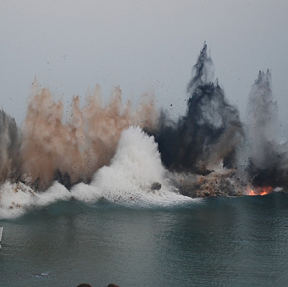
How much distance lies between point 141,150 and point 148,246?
27.1 meters

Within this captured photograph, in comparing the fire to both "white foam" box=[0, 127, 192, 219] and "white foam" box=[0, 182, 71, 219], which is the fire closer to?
"white foam" box=[0, 127, 192, 219]

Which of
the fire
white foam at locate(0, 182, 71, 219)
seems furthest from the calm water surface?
the fire

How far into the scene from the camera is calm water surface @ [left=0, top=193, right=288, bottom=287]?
152 feet

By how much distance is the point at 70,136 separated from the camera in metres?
77.6

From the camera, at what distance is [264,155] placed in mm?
84500

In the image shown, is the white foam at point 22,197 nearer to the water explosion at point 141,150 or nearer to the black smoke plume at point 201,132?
the water explosion at point 141,150

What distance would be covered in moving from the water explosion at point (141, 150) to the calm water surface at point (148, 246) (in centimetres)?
553

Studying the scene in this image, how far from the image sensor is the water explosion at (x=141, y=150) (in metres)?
72.7

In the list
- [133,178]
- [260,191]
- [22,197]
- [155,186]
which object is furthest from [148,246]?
[260,191]

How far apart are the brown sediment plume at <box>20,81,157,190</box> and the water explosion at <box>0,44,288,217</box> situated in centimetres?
13

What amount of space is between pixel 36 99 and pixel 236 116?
31.3 meters

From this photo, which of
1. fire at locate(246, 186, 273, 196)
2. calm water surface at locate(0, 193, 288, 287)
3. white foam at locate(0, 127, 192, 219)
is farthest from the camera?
fire at locate(246, 186, 273, 196)

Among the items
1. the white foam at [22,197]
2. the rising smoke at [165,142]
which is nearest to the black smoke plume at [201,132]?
the rising smoke at [165,142]

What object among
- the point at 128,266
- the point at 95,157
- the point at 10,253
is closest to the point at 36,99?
the point at 95,157
